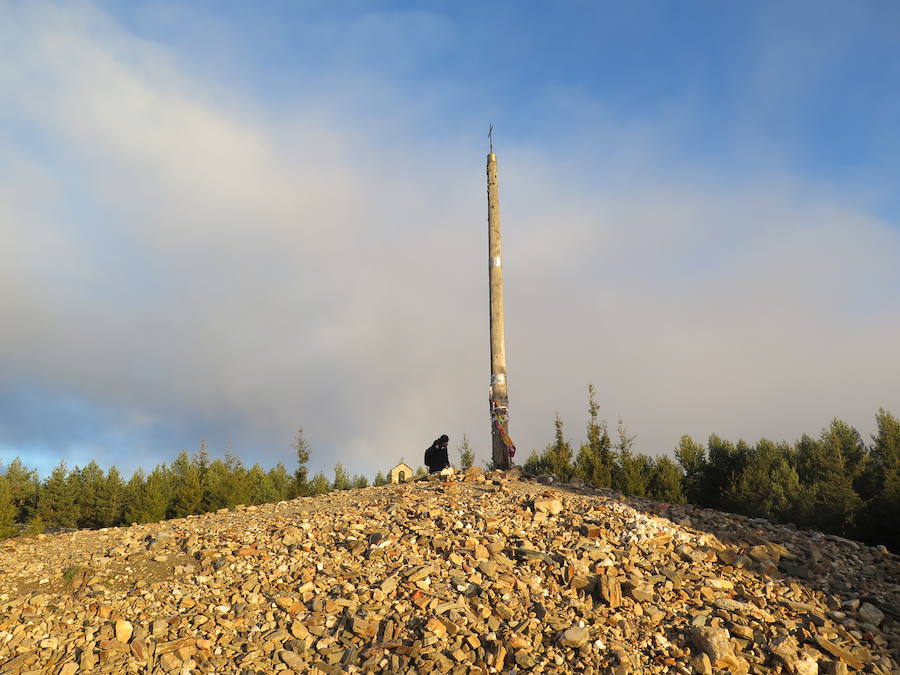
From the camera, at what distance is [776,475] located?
19203 mm

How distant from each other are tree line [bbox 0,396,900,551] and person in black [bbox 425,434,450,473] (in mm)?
3111

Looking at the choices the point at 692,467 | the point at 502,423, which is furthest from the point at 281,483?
the point at 692,467

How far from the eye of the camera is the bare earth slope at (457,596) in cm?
723

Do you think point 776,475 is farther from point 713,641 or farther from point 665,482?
point 713,641

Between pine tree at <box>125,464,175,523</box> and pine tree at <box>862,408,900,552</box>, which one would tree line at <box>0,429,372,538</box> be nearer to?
pine tree at <box>125,464,175,523</box>

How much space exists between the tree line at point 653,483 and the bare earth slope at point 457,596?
5.70 meters

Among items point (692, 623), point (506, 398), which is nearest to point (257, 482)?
point (506, 398)

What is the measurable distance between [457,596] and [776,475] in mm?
14961

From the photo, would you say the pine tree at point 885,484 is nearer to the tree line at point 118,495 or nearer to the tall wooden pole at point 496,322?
the tall wooden pole at point 496,322

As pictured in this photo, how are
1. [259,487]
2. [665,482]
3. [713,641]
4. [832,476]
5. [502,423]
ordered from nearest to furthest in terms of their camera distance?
1. [713,641]
2. [502,423]
3. [832,476]
4. [665,482]
5. [259,487]

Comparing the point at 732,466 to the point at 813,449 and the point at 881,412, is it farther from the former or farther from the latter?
the point at 881,412

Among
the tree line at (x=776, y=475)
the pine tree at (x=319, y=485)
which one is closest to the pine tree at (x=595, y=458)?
the tree line at (x=776, y=475)

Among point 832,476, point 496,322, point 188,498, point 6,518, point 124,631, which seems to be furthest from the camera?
point 188,498

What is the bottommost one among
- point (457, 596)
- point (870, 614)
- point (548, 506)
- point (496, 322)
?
point (870, 614)
